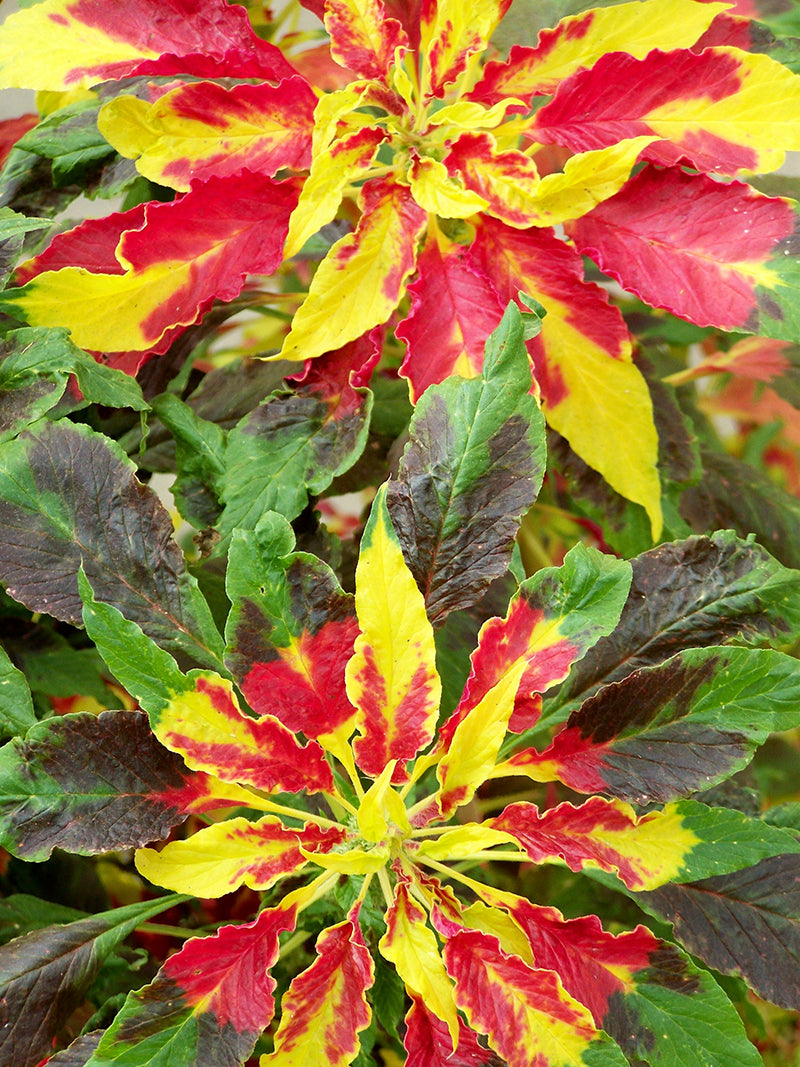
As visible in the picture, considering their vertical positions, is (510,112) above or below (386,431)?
above

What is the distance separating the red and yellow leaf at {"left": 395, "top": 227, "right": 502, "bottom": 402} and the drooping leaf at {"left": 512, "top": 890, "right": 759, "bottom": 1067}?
0.90ft

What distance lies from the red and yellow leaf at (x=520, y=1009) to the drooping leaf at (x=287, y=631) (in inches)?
4.9

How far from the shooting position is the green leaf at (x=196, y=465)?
0.59 metres

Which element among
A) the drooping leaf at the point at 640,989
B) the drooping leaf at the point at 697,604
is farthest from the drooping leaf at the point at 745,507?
the drooping leaf at the point at 640,989

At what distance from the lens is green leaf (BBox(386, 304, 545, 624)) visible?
1.61ft

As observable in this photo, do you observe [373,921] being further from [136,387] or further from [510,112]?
[510,112]

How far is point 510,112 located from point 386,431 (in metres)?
0.22

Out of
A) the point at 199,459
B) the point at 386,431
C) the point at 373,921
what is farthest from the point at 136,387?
the point at 373,921

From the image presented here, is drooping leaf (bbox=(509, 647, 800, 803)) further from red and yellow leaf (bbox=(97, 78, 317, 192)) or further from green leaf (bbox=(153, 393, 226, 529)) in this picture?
red and yellow leaf (bbox=(97, 78, 317, 192))

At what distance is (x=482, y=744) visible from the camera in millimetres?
464

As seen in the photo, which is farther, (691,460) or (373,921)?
(691,460)

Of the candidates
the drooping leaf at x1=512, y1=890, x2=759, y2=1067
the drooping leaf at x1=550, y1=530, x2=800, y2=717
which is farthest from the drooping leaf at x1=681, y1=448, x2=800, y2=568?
the drooping leaf at x1=512, y1=890, x2=759, y2=1067

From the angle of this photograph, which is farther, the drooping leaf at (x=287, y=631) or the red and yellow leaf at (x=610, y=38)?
the red and yellow leaf at (x=610, y=38)

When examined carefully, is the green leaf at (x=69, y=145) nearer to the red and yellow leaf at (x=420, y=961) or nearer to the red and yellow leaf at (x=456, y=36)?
the red and yellow leaf at (x=456, y=36)
